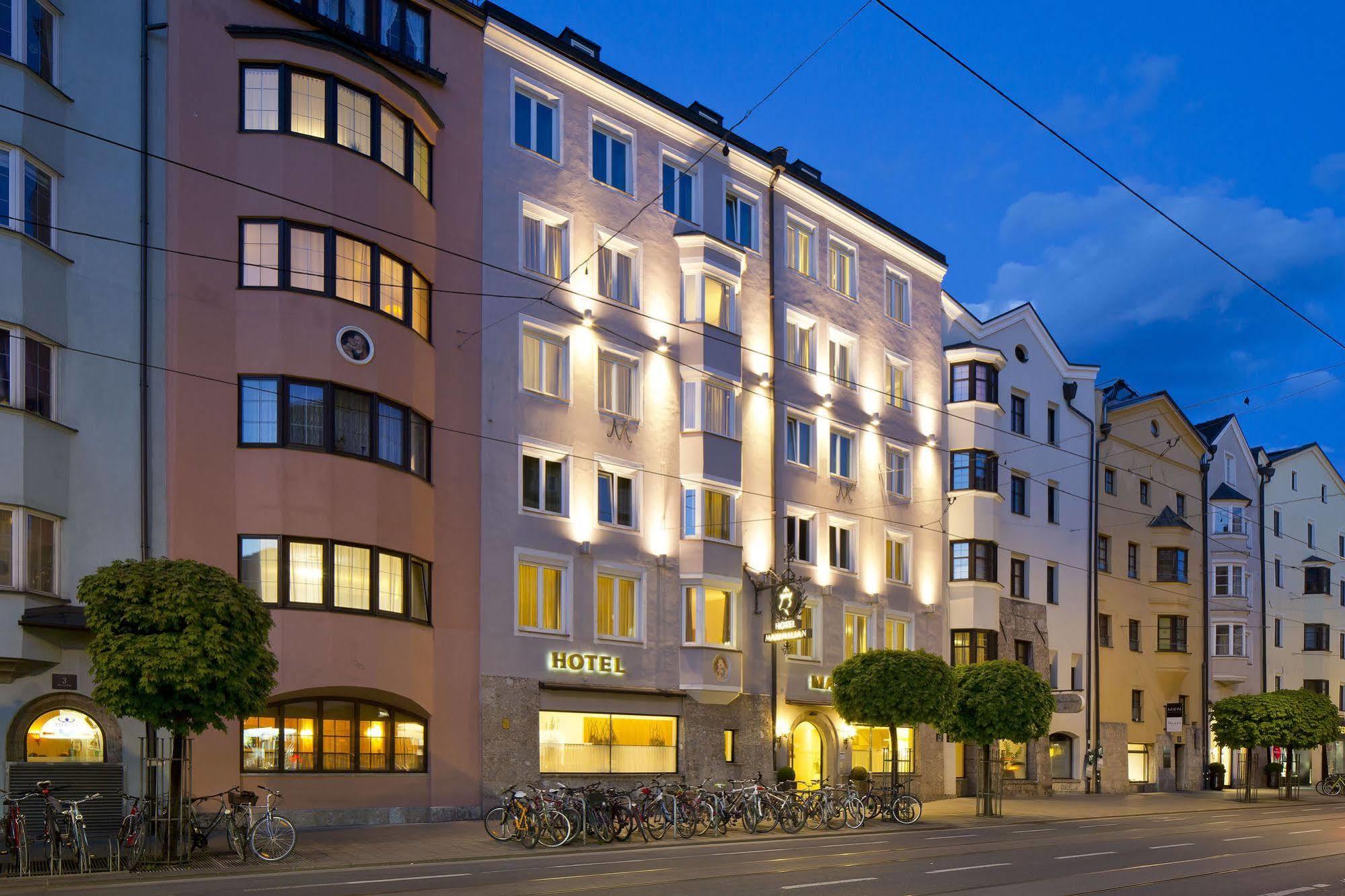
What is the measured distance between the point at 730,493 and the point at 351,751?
15.0m

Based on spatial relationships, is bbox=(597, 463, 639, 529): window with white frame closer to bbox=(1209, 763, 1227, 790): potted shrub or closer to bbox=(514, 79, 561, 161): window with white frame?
bbox=(514, 79, 561, 161): window with white frame

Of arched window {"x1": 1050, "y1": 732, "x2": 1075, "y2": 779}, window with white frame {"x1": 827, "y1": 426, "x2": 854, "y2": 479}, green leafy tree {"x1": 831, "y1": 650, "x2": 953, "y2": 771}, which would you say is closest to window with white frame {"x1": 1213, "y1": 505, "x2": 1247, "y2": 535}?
arched window {"x1": 1050, "y1": 732, "x2": 1075, "y2": 779}

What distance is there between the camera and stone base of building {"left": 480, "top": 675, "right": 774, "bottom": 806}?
112 ft

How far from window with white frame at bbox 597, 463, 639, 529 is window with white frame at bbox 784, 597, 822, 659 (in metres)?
7.75

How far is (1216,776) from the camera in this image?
65.9 metres

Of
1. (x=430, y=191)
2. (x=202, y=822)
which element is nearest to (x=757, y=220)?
(x=430, y=191)

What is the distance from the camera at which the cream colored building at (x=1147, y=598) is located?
60.3 m

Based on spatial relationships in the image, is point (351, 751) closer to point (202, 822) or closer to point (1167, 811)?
point (202, 822)

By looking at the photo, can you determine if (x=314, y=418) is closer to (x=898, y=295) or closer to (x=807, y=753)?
(x=807, y=753)

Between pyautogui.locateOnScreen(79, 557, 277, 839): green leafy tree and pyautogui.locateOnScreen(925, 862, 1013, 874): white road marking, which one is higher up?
pyautogui.locateOnScreen(79, 557, 277, 839): green leafy tree

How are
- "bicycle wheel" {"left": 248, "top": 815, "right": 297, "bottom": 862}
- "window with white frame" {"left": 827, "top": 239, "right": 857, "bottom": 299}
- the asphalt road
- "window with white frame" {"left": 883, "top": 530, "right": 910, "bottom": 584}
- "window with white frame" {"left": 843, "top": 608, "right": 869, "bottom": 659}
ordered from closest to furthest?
Answer: the asphalt road, "bicycle wheel" {"left": 248, "top": 815, "right": 297, "bottom": 862}, "window with white frame" {"left": 843, "top": 608, "right": 869, "bottom": 659}, "window with white frame" {"left": 827, "top": 239, "right": 857, "bottom": 299}, "window with white frame" {"left": 883, "top": 530, "right": 910, "bottom": 584}

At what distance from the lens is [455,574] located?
33.9 m

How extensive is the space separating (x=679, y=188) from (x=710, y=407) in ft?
21.8

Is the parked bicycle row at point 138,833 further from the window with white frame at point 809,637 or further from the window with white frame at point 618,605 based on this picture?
the window with white frame at point 809,637
